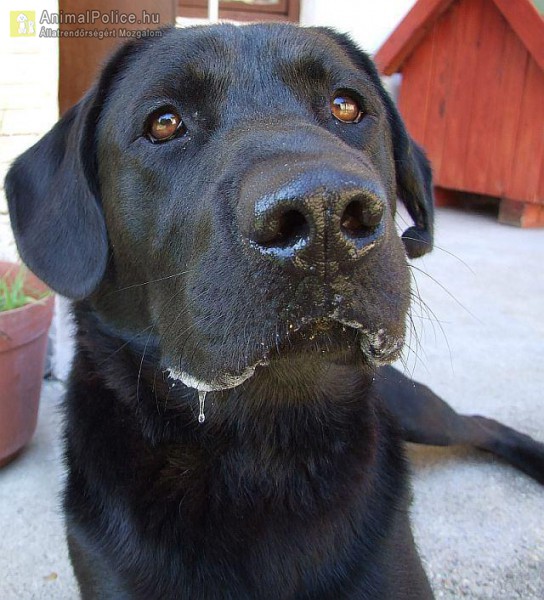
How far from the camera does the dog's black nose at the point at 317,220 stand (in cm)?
100

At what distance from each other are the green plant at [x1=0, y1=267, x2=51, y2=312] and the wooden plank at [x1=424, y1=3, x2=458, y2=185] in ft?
14.3

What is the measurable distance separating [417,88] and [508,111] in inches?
37.9

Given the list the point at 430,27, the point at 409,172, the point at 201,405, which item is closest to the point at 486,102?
the point at 430,27

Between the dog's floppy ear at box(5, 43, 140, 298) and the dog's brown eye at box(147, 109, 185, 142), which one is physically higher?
the dog's brown eye at box(147, 109, 185, 142)

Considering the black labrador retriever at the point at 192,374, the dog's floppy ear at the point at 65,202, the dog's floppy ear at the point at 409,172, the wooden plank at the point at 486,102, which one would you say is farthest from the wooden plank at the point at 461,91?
the dog's floppy ear at the point at 65,202

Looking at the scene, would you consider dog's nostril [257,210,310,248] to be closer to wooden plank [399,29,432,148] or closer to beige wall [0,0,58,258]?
beige wall [0,0,58,258]

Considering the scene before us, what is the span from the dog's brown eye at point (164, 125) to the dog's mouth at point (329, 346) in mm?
546

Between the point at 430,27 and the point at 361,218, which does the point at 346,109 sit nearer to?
the point at 361,218

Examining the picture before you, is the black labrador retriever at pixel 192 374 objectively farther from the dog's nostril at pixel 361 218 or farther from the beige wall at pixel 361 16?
the beige wall at pixel 361 16

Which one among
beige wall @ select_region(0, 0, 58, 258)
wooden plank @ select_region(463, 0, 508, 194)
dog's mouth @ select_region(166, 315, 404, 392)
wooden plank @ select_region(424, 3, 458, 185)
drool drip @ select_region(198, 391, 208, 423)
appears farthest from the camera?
wooden plank @ select_region(424, 3, 458, 185)

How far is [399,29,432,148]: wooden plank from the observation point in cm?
630

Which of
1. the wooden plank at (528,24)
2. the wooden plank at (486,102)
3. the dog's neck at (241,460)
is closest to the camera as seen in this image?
the dog's neck at (241,460)

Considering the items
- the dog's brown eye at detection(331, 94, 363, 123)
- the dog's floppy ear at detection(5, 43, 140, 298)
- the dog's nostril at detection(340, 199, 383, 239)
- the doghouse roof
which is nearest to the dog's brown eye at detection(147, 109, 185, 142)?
the dog's floppy ear at detection(5, 43, 140, 298)

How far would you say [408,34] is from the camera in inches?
239
